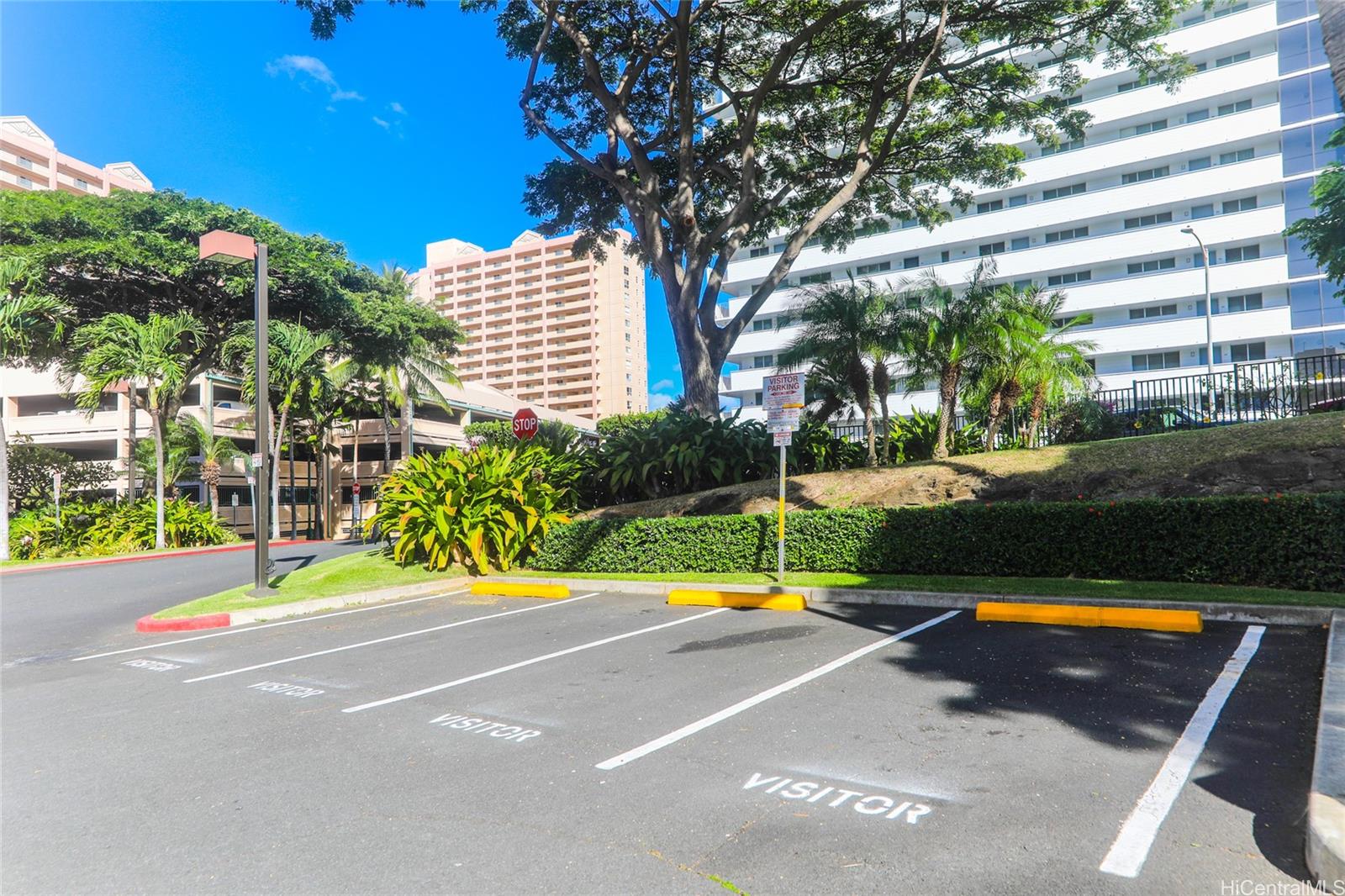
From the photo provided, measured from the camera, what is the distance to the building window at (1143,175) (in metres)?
49.9

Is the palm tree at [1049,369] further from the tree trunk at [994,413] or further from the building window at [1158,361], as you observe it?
the building window at [1158,361]

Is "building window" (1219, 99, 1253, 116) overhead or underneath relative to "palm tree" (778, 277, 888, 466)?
overhead

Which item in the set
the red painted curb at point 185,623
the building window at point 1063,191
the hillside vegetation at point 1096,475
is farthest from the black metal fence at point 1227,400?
the building window at point 1063,191

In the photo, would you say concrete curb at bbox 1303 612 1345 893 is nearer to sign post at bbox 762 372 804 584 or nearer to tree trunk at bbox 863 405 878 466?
sign post at bbox 762 372 804 584

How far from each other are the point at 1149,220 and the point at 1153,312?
617 cm

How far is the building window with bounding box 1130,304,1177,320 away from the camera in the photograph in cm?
4853

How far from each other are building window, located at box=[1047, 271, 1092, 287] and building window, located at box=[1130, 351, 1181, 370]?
667cm

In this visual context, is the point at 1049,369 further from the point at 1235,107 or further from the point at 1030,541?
the point at 1235,107

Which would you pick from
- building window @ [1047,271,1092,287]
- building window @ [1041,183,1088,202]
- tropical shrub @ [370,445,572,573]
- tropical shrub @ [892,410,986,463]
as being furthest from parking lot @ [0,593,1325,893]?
building window @ [1041,183,1088,202]

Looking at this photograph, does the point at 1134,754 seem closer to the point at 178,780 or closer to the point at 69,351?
the point at 178,780

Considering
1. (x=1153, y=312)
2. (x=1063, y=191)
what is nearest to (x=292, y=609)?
(x=1153, y=312)

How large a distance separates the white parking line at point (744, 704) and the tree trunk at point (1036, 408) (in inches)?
420

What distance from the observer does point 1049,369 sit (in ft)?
54.7

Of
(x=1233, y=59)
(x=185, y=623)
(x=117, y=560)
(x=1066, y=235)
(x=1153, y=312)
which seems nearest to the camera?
(x=185, y=623)
